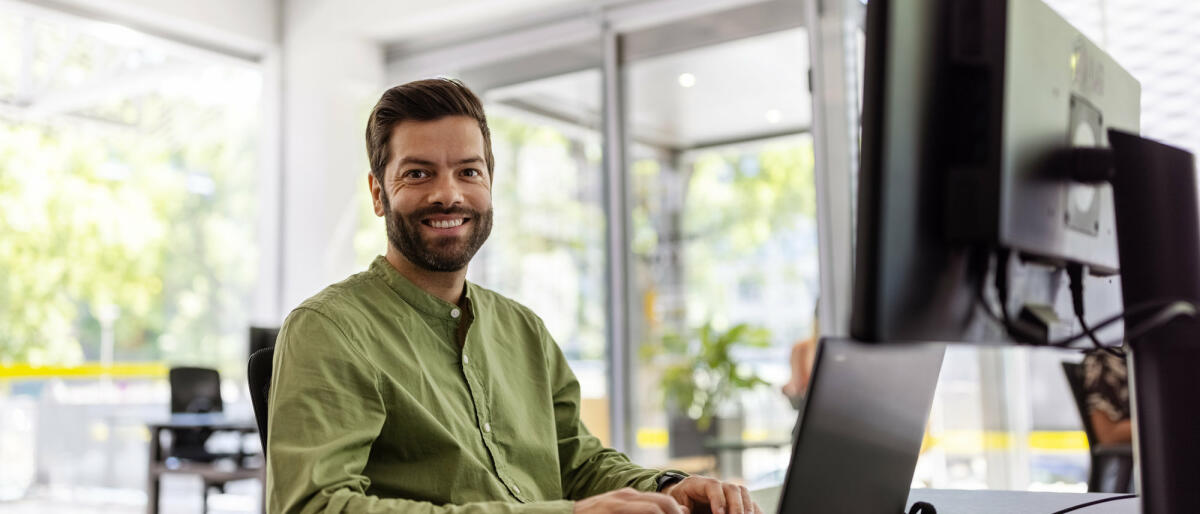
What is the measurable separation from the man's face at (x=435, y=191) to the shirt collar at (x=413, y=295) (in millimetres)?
32

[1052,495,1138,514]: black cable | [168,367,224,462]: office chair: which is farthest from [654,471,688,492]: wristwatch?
[168,367,224,462]: office chair

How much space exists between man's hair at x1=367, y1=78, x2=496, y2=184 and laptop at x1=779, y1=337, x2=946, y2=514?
0.66 m

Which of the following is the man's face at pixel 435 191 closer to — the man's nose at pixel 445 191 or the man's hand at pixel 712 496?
the man's nose at pixel 445 191

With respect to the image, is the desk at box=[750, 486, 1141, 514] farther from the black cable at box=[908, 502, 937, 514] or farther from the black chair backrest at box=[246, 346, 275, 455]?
the black chair backrest at box=[246, 346, 275, 455]

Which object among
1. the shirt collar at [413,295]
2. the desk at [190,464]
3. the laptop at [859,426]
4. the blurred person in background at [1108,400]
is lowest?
the desk at [190,464]

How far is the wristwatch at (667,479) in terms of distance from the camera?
4.35 feet

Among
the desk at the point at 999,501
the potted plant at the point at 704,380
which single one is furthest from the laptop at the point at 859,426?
the potted plant at the point at 704,380

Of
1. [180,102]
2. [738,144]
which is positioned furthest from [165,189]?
[738,144]

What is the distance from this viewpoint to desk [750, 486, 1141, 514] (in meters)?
1.36

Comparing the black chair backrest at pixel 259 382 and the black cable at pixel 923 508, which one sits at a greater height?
the black chair backrest at pixel 259 382

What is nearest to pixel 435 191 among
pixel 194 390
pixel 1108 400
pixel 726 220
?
pixel 1108 400

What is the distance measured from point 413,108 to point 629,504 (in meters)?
0.63

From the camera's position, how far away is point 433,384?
128 centimetres

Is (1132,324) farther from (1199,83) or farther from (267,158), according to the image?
(267,158)
